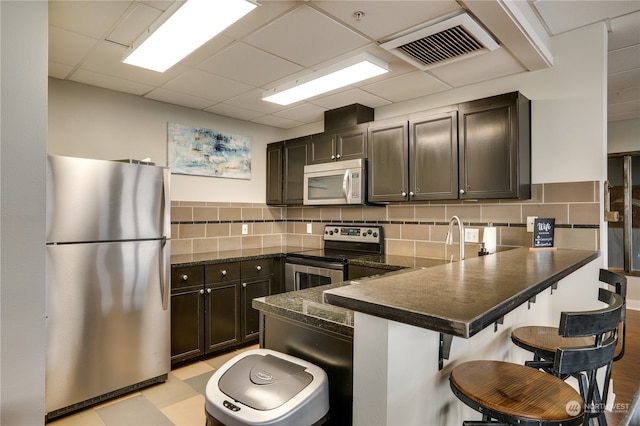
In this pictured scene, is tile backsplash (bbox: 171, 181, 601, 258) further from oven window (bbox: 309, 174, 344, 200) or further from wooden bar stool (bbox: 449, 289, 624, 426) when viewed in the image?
wooden bar stool (bbox: 449, 289, 624, 426)

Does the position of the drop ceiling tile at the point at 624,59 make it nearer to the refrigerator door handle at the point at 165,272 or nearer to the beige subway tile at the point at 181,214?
the refrigerator door handle at the point at 165,272

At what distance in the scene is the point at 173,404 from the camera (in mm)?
2525

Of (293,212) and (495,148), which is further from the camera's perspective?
(293,212)

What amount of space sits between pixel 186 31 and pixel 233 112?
185 centimetres

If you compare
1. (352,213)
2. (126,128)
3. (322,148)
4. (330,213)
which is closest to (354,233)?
(352,213)

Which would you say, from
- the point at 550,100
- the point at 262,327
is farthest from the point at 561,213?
the point at 262,327

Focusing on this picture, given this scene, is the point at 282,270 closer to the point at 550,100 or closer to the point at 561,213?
the point at 561,213

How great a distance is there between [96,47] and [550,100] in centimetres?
320

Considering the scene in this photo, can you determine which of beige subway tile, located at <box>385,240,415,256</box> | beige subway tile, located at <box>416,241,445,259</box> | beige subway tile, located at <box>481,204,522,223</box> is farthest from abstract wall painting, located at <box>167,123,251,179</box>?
beige subway tile, located at <box>481,204,522,223</box>

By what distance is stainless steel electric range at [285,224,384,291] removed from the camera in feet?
11.1

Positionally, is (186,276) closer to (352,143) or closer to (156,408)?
(156,408)

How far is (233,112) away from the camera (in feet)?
13.0

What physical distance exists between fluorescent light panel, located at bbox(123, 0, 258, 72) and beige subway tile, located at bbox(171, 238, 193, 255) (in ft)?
5.54

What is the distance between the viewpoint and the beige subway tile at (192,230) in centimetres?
369
